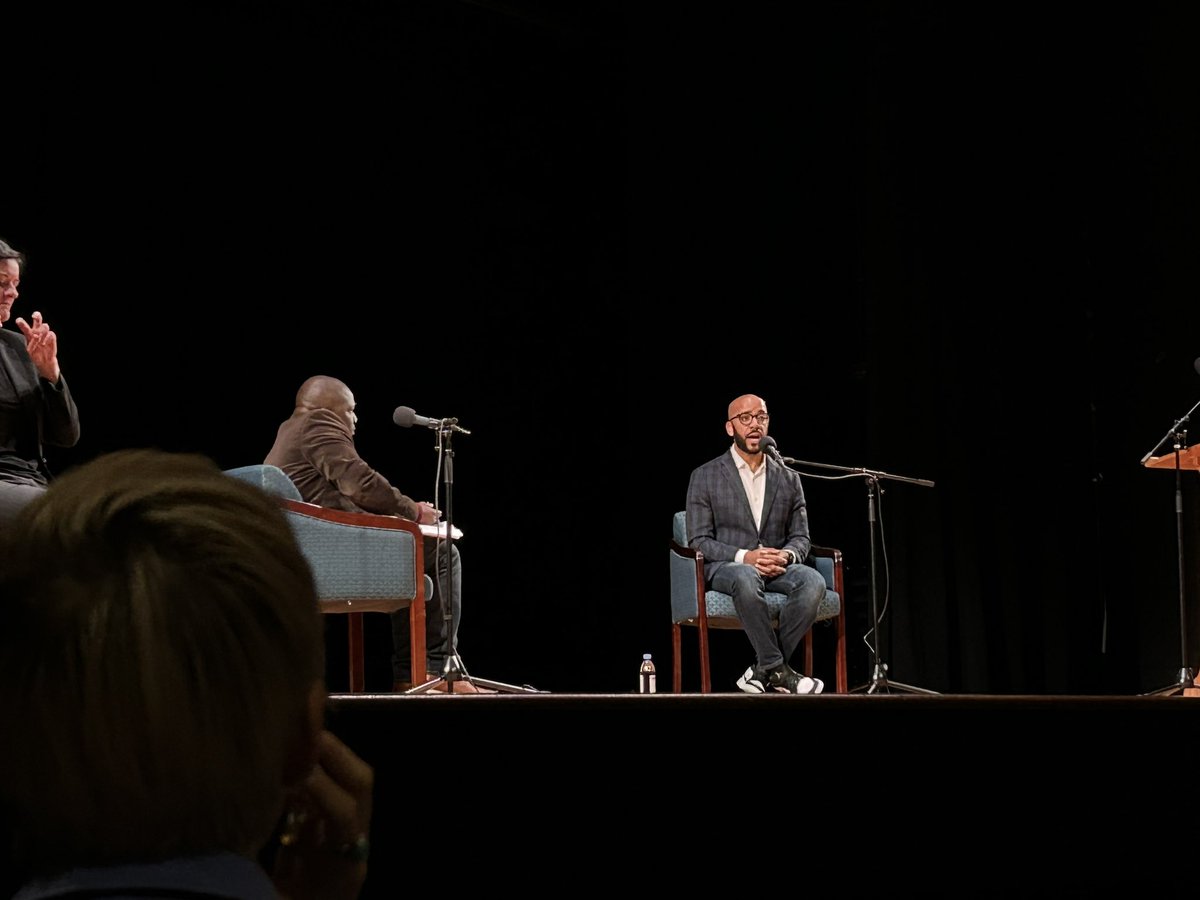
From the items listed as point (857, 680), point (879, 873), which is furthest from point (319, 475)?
point (879, 873)

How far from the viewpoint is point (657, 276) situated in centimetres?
629

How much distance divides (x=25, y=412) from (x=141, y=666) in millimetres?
2849

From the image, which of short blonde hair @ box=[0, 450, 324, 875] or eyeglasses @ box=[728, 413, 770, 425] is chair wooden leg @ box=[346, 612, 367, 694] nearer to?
eyeglasses @ box=[728, 413, 770, 425]

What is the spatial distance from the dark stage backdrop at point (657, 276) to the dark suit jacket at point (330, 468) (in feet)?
2.63

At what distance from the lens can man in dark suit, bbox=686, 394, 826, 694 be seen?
16.1 feet

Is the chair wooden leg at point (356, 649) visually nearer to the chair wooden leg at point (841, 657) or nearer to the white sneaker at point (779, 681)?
the white sneaker at point (779, 681)

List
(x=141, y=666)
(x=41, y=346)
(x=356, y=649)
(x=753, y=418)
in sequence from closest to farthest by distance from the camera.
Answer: (x=141, y=666) → (x=41, y=346) → (x=356, y=649) → (x=753, y=418)

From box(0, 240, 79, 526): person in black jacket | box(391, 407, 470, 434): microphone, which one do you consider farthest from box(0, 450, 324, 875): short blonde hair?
box(391, 407, 470, 434): microphone

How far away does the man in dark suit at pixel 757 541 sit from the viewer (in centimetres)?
492

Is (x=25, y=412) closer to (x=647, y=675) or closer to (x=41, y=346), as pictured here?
(x=41, y=346)

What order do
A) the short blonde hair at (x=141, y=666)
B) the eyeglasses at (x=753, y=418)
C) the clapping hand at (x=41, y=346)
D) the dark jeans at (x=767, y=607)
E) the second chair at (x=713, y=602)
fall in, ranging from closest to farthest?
1. the short blonde hair at (x=141, y=666)
2. the clapping hand at (x=41, y=346)
3. the dark jeans at (x=767, y=607)
4. the second chair at (x=713, y=602)
5. the eyeglasses at (x=753, y=418)

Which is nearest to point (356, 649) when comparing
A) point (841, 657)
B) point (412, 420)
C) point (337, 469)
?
point (337, 469)

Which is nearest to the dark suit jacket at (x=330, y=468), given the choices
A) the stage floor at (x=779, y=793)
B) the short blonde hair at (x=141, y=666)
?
the stage floor at (x=779, y=793)

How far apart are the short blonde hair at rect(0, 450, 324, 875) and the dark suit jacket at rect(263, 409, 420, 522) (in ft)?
13.7
